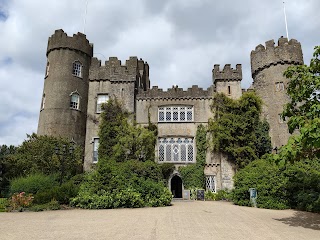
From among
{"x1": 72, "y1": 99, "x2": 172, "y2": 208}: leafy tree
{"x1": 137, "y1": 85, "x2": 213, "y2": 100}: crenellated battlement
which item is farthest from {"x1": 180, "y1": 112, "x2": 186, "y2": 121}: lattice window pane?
{"x1": 72, "y1": 99, "x2": 172, "y2": 208}: leafy tree

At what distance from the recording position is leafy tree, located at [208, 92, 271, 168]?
22.8m

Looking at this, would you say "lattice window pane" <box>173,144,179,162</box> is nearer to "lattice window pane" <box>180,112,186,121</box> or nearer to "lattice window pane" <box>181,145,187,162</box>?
"lattice window pane" <box>181,145,187,162</box>

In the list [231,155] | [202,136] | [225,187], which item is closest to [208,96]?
[202,136]

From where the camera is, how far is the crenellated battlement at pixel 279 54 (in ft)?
83.6

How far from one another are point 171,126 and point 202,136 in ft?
9.94

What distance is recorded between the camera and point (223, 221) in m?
10.5

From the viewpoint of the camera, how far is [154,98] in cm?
2566

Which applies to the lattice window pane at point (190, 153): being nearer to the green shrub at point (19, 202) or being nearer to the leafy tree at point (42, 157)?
the leafy tree at point (42, 157)

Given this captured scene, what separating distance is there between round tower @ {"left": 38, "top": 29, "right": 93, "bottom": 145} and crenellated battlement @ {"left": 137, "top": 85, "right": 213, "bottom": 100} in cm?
596

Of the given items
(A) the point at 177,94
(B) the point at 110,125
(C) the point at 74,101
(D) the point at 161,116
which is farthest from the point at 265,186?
(C) the point at 74,101

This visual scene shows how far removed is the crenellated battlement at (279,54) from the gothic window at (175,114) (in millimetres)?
8527

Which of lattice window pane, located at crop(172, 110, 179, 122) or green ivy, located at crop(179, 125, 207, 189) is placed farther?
lattice window pane, located at crop(172, 110, 179, 122)

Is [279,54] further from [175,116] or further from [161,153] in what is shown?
[161,153]

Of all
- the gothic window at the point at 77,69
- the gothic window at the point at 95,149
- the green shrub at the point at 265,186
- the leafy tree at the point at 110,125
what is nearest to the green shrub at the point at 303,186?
the green shrub at the point at 265,186
